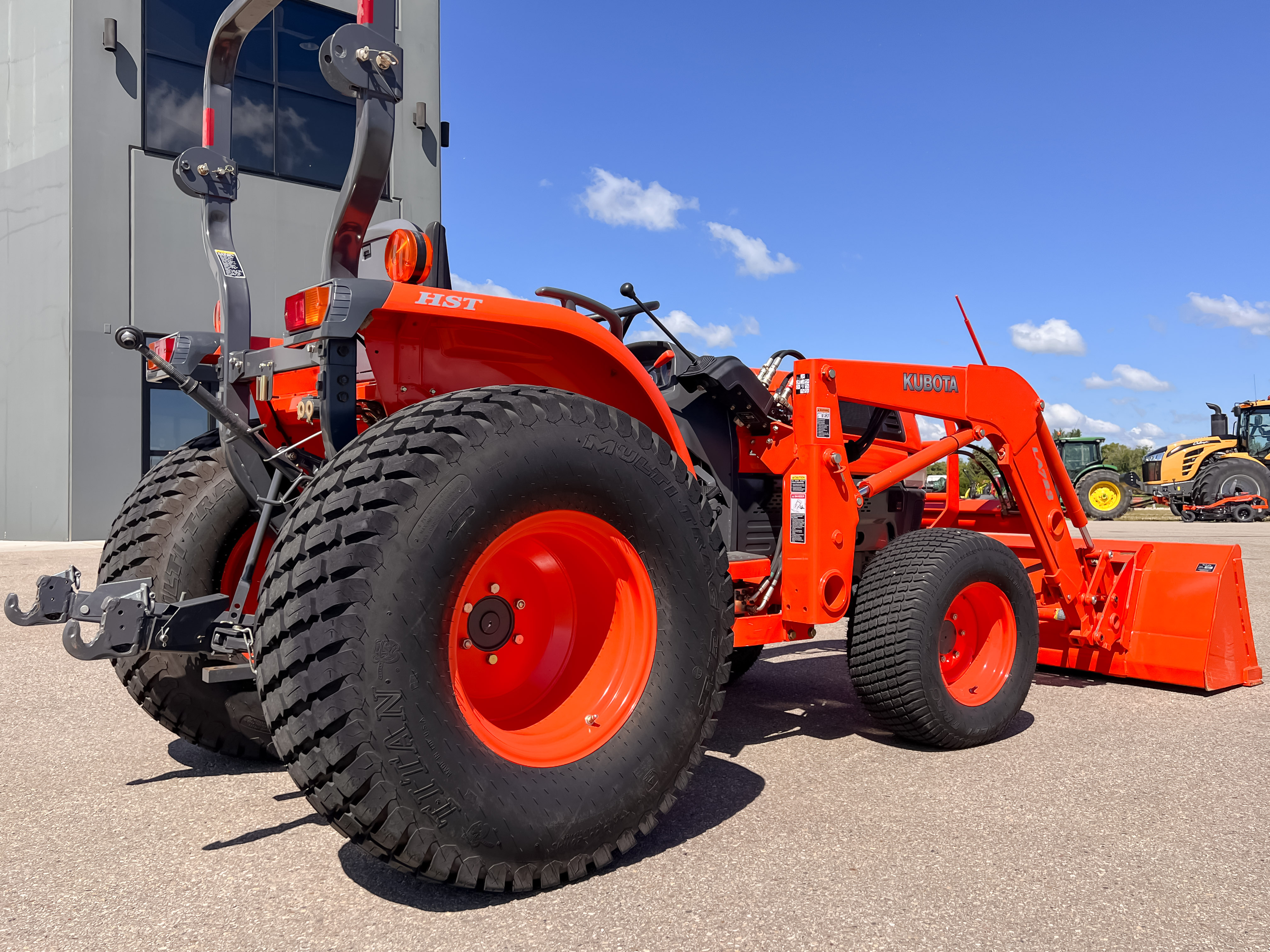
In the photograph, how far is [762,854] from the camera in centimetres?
259

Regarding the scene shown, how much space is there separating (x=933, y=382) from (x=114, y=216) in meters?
13.0

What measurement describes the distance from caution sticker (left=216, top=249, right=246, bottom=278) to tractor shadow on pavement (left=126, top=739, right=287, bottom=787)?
165cm

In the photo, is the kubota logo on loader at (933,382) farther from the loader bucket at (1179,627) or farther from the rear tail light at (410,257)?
the rear tail light at (410,257)

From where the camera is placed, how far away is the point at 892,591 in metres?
3.67

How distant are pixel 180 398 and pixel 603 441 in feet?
43.8

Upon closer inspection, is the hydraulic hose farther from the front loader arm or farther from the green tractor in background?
the green tractor in background

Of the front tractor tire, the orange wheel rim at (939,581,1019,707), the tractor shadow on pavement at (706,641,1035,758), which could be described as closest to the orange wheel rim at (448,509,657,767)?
the front tractor tire

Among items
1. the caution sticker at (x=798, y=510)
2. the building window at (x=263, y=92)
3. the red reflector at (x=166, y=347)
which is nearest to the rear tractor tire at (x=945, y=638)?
the caution sticker at (x=798, y=510)

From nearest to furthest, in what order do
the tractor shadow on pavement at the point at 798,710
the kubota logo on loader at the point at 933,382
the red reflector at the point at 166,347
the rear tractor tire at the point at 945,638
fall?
the red reflector at the point at 166,347 → the rear tractor tire at the point at 945,638 → the tractor shadow on pavement at the point at 798,710 → the kubota logo on loader at the point at 933,382

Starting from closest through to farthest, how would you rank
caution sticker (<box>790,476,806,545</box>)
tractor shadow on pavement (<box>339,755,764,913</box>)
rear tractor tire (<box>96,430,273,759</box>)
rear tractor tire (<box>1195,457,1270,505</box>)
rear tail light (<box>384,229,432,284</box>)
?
tractor shadow on pavement (<box>339,755,764,913</box>) → rear tail light (<box>384,229,432,284</box>) → rear tractor tire (<box>96,430,273,759</box>) → caution sticker (<box>790,476,806,545</box>) → rear tractor tire (<box>1195,457,1270,505</box>)

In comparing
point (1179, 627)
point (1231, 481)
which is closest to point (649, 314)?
point (1179, 627)

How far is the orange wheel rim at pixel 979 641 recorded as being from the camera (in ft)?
13.1

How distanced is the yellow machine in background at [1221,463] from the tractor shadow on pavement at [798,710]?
19.8 metres

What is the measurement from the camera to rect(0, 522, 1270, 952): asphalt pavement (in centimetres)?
214
